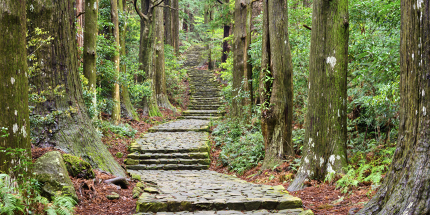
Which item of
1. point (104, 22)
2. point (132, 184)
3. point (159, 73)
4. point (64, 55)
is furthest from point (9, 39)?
point (159, 73)

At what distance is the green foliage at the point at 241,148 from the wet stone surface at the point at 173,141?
841 mm

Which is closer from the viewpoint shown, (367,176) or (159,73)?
(367,176)

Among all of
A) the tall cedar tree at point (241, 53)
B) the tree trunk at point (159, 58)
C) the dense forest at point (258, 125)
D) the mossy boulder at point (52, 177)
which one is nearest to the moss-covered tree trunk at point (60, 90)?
the dense forest at point (258, 125)

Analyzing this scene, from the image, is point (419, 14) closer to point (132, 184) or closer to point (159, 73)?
point (132, 184)

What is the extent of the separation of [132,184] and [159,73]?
13.5 metres

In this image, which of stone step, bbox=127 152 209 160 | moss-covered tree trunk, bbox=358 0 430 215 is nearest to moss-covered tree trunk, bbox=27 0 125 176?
stone step, bbox=127 152 209 160

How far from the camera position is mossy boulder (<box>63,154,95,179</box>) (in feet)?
16.7

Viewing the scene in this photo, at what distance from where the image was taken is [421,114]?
3029mm

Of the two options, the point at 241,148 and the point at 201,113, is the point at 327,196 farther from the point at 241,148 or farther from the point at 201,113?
the point at 201,113

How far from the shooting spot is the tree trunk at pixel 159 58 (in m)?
17.9

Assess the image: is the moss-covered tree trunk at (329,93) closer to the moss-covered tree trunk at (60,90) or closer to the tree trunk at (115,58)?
the moss-covered tree trunk at (60,90)

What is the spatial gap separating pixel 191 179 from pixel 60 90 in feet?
11.9

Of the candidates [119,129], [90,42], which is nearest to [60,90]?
[90,42]

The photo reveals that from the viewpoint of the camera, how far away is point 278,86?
757 centimetres
